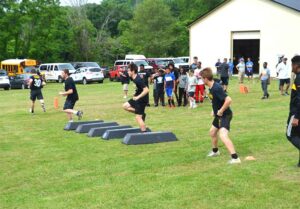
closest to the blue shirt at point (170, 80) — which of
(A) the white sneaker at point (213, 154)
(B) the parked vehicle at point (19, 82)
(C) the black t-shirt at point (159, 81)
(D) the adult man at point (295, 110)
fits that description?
(C) the black t-shirt at point (159, 81)

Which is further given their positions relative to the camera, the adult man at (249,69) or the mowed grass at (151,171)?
the adult man at (249,69)

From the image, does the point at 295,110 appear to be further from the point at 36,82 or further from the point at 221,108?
the point at 36,82

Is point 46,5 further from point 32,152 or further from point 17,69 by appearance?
point 32,152

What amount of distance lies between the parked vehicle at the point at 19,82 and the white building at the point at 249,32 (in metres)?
14.6

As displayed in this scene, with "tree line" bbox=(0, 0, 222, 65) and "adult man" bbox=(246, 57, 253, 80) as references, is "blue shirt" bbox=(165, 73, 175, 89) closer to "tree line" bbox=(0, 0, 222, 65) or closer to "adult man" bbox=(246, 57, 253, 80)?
"adult man" bbox=(246, 57, 253, 80)

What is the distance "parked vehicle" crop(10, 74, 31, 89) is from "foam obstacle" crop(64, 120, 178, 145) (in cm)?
2668

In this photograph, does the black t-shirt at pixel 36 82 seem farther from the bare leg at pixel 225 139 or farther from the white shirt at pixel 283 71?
the bare leg at pixel 225 139

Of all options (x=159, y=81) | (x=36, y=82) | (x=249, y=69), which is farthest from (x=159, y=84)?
(x=249, y=69)

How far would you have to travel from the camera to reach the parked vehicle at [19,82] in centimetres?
4084

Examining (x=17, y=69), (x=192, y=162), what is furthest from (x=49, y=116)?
(x=17, y=69)

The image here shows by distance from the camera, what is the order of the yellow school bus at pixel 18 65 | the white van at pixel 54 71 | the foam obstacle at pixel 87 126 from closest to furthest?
1. the foam obstacle at pixel 87 126
2. the white van at pixel 54 71
3. the yellow school bus at pixel 18 65

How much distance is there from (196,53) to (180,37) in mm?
28607

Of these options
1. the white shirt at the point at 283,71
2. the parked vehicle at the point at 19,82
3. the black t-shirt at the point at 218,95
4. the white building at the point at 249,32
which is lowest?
the parked vehicle at the point at 19,82

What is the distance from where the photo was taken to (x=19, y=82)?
41.2m
